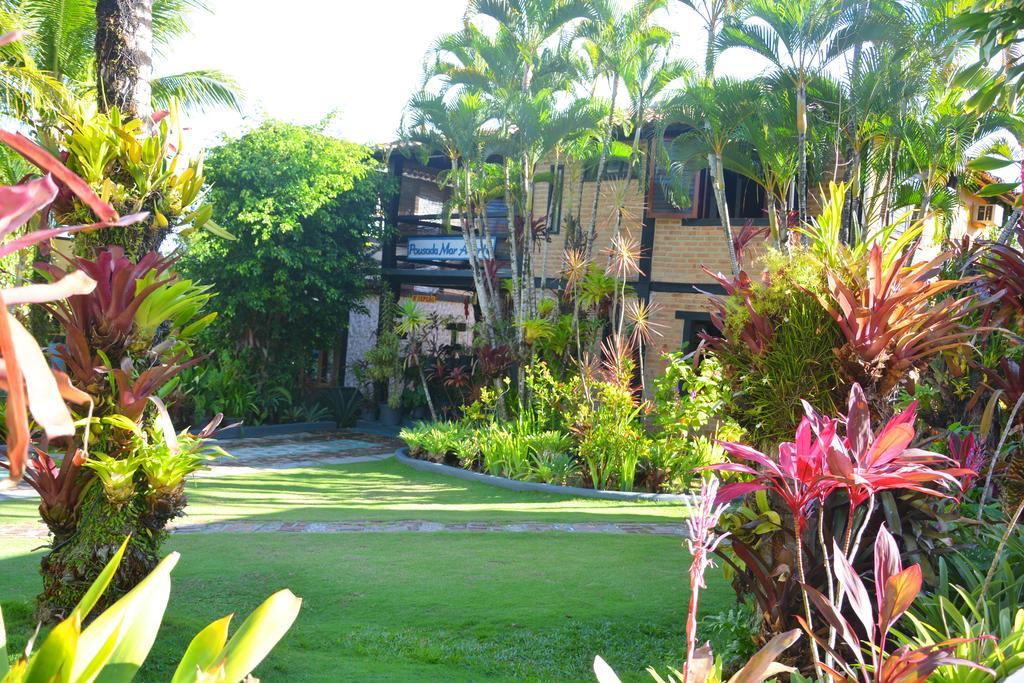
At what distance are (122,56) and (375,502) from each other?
590 cm

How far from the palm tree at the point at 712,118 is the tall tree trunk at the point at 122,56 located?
7355 mm

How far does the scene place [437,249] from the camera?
60.6 ft

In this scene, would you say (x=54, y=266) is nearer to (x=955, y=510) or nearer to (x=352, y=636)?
(x=352, y=636)

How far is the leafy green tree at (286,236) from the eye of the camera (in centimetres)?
1655

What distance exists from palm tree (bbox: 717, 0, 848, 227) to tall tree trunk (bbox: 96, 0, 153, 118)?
24.7ft

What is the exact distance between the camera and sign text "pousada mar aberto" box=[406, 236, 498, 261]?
18031 millimetres

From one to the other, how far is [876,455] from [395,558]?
4.81m

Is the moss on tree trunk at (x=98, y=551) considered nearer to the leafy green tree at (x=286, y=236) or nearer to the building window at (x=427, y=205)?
the leafy green tree at (x=286, y=236)

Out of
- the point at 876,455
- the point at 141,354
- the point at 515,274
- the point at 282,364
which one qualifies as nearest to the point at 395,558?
the point at 141,354

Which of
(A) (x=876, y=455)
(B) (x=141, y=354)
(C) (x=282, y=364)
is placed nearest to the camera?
(A) (x=876, y=455)

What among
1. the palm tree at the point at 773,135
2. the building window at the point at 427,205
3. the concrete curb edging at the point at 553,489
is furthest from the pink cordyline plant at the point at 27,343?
the building window at the point at 427,205

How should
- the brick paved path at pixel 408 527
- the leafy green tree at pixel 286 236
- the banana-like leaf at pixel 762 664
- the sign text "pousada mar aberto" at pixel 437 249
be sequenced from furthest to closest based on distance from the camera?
1. the sign text "pousada mar aberto" at pixel 437 249
2. the leafy green tree at pixel 286 236
3. the brick paved path at pixel 408 527
4. the banana-like leaf at pixel 762 664

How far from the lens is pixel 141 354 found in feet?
14.8

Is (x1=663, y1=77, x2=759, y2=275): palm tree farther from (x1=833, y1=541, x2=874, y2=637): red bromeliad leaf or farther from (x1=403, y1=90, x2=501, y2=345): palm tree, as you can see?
(x1=833, y1=541, x2=874, y2=637): red bromeliad leaf
